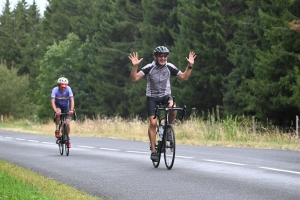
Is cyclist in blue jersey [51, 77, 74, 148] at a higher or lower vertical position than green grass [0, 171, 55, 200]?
higher

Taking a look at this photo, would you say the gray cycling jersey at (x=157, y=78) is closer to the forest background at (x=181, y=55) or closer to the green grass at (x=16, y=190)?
the green grass at (x=16, y=190)

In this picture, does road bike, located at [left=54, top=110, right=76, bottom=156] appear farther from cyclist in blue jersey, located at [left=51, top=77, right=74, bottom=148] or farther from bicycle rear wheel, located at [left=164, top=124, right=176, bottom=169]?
bicycle rear wheel, located at [left=164, top=124, right=176, bottom=169]

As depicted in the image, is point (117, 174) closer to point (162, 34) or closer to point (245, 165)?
point (245, 165)

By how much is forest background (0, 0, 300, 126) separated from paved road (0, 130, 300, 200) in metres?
15.4

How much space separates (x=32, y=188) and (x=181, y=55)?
146 ft

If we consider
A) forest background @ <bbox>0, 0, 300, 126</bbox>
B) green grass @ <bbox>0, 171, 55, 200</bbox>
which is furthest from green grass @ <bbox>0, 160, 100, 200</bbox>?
forest background @ <bbox>0, 0, 300, 126</bbox>

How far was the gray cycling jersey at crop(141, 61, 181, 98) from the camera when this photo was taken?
13203 mm

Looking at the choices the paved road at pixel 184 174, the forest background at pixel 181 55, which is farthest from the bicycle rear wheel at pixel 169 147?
the forest background at pixel 181 55

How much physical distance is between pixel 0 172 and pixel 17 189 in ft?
7.75

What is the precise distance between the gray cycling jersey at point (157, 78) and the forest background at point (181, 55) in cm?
1800

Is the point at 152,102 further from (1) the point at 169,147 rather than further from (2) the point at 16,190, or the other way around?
(2) the point at 16,190

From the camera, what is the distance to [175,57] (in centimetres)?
5766

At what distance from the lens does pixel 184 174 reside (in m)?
12.3

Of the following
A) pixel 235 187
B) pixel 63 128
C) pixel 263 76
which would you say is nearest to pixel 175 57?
pixel 263 76
